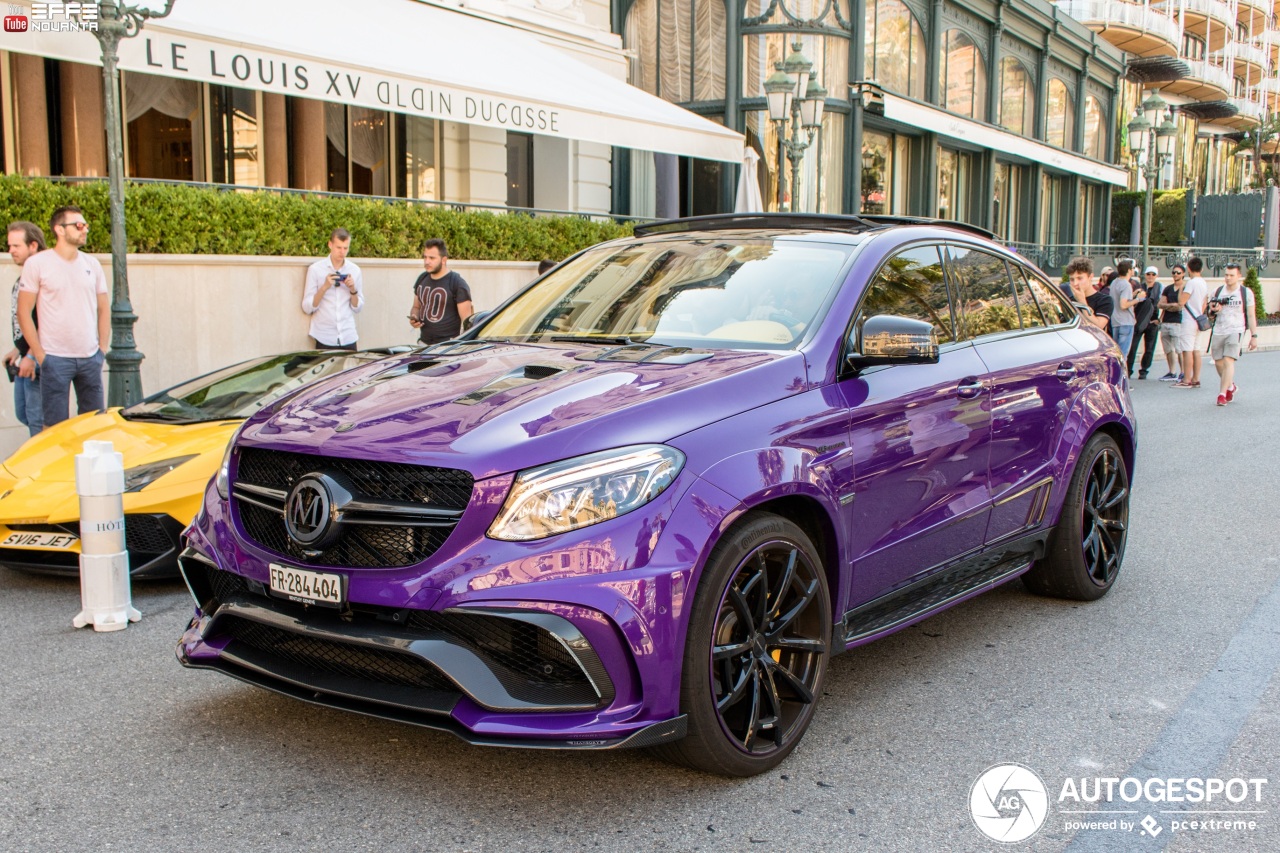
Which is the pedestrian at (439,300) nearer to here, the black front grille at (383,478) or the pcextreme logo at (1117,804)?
the black front grille at (383,478)

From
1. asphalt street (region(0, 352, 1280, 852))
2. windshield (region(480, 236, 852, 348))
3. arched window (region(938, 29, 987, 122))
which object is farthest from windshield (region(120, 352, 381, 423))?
arched window (region(938, 29, 987, 122))

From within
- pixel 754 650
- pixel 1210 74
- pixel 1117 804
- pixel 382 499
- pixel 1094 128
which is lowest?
pixel 1117 804

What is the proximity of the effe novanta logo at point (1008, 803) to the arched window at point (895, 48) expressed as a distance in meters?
23.6

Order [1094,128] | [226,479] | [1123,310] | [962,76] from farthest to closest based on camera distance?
[1094,128], [962,76], [1123,310], [226,479]

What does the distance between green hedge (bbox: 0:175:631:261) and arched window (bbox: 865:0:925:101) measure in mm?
13682

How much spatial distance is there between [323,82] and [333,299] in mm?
2090

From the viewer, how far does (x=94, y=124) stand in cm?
1412

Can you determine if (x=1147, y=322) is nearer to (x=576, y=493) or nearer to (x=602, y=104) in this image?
(x=602, y=104)

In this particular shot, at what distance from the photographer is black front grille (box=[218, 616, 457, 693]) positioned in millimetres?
3348

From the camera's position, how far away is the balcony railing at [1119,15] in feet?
159

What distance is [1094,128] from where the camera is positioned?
43656 millimetres

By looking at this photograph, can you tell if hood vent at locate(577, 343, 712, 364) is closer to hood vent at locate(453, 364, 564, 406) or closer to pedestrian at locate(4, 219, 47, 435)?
hood vent at locate(453, 364, 564, 406)

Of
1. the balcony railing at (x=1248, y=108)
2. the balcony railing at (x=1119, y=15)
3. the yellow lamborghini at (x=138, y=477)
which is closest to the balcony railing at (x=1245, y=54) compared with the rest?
the balcony railing at (x=1248, y=108)

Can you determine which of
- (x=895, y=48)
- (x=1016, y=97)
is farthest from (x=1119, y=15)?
(x=895, y=48)
